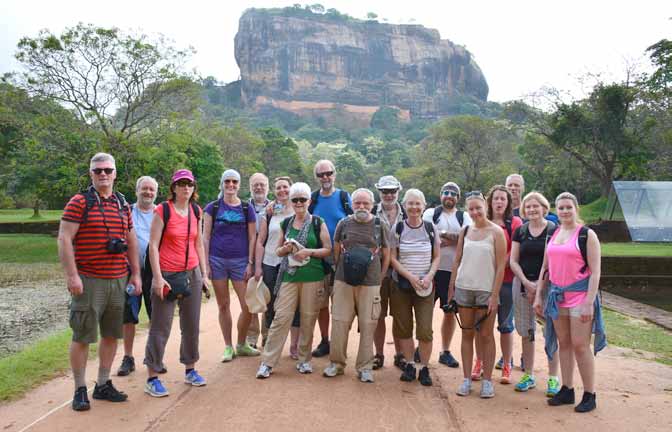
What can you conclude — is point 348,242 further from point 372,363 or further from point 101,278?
point 101,278

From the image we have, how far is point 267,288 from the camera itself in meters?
4.84

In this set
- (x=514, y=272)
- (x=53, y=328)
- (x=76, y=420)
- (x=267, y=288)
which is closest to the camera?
(x=76, y=420)

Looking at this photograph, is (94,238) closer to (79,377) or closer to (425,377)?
(79,377)

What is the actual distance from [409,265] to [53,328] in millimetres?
5788

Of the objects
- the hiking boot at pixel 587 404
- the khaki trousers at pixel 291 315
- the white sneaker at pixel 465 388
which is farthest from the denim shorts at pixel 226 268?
the hiking boot at pixel 587 404

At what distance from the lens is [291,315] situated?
4.55 metres

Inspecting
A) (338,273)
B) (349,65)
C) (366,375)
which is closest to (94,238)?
(338,273)

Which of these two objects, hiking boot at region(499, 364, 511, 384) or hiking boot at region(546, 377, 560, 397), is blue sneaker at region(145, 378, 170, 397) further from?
hiking boot at region(546, 377, 560, 397)

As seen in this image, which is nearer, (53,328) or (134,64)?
(53,328)

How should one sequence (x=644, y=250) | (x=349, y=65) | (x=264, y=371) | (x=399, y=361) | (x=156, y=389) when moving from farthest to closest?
(x=349, y=65), (x=644, y=250), (x=399, y=361), (x=264, y=371), (x=156, y=389)

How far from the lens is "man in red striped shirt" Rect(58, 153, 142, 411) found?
3.62 metres

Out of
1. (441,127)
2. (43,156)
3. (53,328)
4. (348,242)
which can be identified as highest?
(441,127)

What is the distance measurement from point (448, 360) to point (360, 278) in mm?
1374

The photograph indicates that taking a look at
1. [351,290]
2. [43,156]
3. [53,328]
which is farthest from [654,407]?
[43,156]
